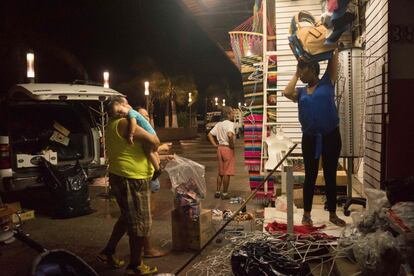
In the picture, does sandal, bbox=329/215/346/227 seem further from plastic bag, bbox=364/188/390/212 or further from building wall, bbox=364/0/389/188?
plastic bag, bbox=364/188/390/212

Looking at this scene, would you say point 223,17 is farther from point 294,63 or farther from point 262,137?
point 262,137

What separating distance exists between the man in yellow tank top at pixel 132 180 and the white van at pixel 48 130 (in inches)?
118

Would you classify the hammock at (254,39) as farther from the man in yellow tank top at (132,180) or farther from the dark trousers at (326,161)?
the man in yellow tank top at (132,180)

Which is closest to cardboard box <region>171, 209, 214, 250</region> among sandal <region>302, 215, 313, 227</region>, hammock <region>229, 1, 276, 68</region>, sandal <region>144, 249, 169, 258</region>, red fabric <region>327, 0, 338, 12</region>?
sandal <region>144, 249, 169, 258</region>

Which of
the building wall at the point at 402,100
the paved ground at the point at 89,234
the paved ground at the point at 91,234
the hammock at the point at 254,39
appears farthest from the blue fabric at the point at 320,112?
the hammock at the point at 254,39

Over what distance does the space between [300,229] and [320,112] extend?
1346 mm

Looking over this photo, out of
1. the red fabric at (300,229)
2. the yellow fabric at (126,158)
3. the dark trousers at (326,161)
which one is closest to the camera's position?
the red fabric at (300,229)

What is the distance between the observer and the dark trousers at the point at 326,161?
466 centimetres

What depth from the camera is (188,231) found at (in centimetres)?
543

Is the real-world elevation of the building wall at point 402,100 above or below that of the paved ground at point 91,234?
above

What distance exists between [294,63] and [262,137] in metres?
1.49

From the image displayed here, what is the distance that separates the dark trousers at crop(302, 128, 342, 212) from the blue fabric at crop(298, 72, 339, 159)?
0.19 ft

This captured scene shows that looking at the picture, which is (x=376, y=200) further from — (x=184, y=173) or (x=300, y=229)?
(x=184, y=173)

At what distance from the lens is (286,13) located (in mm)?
7750
